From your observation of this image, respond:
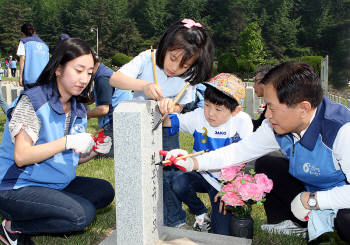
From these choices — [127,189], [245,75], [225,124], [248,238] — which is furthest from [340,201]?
[245,75]

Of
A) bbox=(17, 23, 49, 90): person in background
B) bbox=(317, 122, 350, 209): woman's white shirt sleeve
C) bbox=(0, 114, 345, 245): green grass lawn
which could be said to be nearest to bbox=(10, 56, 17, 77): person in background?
bbox=(17, 23, 49, 90): person in background

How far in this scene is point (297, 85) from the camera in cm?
215

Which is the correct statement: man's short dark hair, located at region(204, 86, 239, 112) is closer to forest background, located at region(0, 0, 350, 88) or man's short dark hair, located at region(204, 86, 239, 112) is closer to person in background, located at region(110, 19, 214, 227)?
person in background, located at region(110, 19, 214, 227)

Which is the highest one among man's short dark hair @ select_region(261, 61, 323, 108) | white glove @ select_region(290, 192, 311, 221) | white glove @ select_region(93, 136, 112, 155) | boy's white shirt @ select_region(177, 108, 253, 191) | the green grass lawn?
man's short dark hair @ select_region(261, 61, 323, 108)

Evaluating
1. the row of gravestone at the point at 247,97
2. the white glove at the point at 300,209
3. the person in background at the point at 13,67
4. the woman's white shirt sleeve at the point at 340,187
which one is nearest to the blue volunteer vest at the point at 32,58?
the row of gravestone at the point at 247,97

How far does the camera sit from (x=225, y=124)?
296 cm

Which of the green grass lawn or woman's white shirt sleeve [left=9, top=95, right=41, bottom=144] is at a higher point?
woman's white shirt sleeve [left=9, top=95, right=41, bottom=144]

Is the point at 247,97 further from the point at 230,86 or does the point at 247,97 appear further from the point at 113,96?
the point at 230,86

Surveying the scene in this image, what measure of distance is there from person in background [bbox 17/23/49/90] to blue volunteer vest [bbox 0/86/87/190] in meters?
4.15

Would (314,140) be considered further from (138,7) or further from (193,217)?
(138,7)

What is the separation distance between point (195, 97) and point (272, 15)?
211 ft

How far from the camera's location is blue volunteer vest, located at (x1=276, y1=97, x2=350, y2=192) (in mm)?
2225

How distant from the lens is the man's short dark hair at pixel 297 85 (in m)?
2.15

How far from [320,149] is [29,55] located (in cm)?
560
